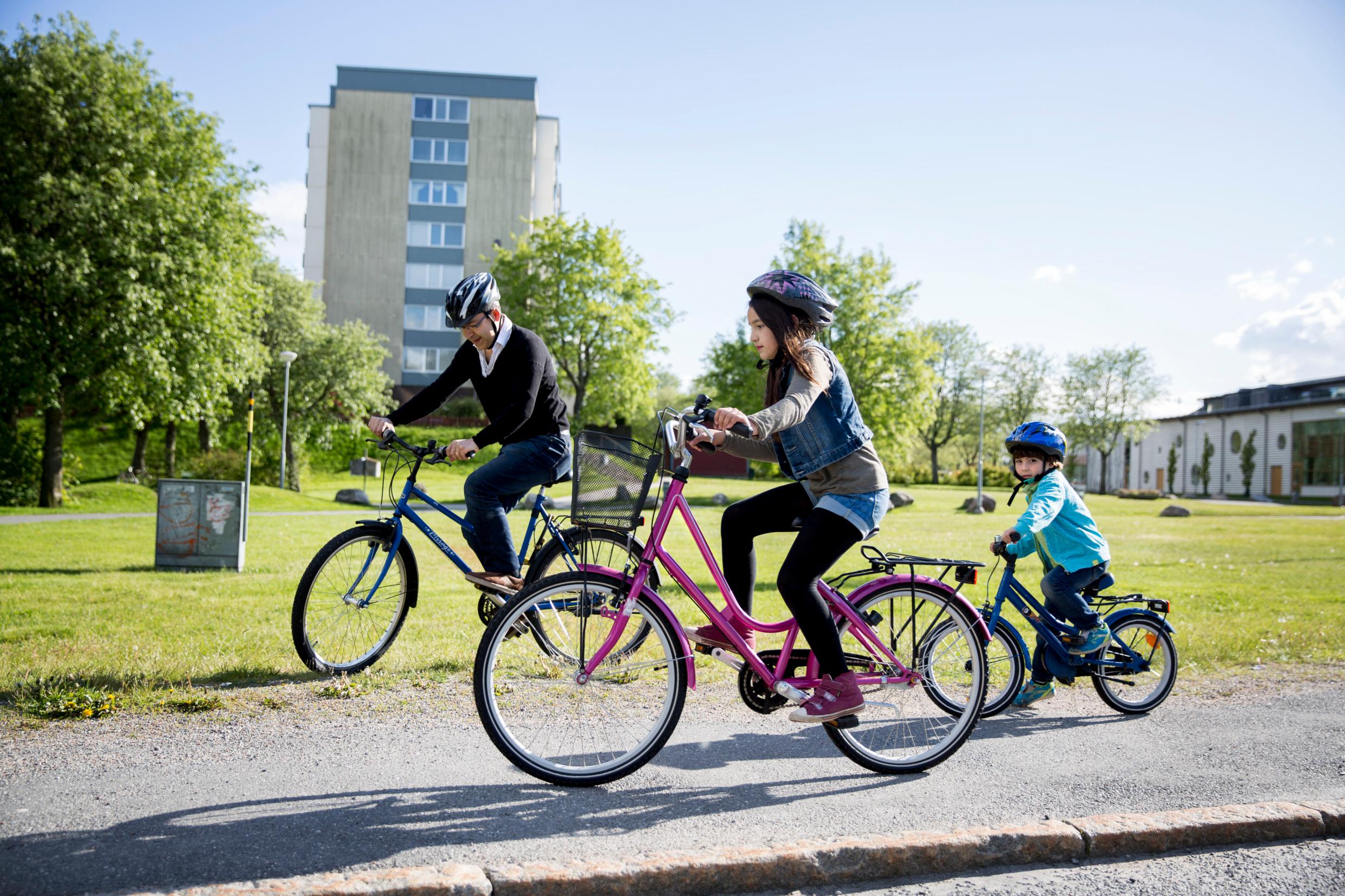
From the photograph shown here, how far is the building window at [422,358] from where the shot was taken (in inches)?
2327

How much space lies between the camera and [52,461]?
21703 millimetres

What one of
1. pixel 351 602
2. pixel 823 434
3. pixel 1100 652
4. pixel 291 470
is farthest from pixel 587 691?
pixel 291 470

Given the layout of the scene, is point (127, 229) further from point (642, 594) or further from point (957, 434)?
point (957, 434)

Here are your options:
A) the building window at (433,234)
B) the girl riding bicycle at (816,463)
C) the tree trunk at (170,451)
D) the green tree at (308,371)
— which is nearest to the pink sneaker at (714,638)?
the girl riding bicycle at (816,463)

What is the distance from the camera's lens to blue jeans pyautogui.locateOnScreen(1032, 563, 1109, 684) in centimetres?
506

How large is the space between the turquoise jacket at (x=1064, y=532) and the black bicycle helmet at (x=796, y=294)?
179 cm

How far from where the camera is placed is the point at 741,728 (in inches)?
181

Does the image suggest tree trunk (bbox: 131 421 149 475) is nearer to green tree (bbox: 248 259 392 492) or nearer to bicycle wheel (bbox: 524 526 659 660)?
green tree (bbox: 248 259 392 492)

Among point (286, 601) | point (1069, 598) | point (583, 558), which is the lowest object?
point (286, 601)

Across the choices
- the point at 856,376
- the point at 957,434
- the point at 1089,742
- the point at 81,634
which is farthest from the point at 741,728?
the point at 957,434

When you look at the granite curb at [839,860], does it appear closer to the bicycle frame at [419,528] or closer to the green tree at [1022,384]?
the bicycle frame at [419,528]

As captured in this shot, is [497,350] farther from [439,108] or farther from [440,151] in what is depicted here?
[439,108]

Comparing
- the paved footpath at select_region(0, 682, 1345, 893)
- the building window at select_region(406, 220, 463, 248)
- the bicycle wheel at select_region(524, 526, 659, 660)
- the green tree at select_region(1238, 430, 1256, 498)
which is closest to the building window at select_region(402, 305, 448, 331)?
the building window at select_region(406, 220, 463, 248)

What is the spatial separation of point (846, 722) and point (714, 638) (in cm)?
67
